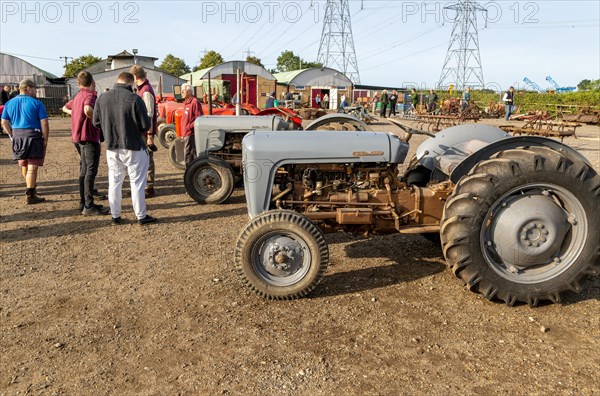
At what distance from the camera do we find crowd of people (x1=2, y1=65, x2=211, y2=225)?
206 inches

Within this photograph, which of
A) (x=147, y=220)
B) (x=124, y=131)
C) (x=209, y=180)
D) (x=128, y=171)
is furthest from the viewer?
(x=209, y=180)

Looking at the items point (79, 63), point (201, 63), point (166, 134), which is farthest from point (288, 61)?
point (166, 134)

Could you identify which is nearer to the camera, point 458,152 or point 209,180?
point 458,152

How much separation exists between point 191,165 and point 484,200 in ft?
14.4

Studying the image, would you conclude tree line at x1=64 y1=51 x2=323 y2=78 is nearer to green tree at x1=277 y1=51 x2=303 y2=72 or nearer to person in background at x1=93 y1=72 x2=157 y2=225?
green tree at x1=277 y1=51 x2=303 y2=72

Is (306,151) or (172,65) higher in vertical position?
(172,65)

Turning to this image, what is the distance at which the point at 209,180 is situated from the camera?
6.75m

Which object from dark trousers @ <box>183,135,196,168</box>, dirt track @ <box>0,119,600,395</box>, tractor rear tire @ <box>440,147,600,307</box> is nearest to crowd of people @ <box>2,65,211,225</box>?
dark trousers @ <box>183,135,196,168</box>

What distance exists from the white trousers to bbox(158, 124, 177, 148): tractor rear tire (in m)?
7.88

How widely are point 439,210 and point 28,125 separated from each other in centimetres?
557

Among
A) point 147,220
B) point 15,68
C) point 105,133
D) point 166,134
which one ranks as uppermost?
point 15,68

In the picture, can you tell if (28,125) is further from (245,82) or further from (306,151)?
(245,82)

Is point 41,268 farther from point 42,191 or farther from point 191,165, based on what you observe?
point 42,191

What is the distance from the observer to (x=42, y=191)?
7.49 metres
